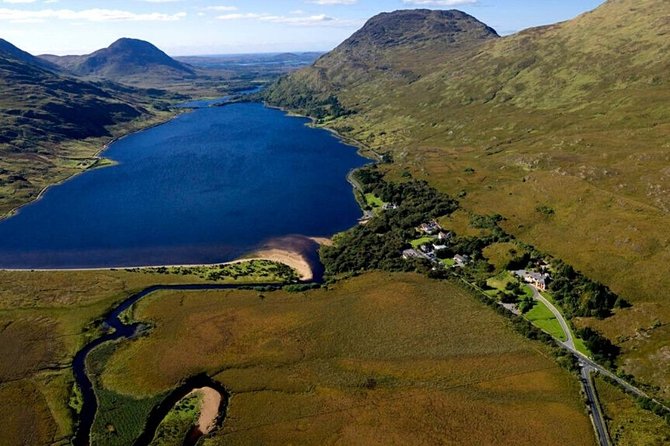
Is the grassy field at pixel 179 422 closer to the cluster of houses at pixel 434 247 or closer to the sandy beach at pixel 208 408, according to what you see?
the sandy beach at pixel 208 408

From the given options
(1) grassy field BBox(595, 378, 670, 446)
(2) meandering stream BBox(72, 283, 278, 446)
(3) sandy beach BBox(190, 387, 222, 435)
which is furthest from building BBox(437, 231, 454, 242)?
(3) sandy beach BBox(190, 387, 222, 435)

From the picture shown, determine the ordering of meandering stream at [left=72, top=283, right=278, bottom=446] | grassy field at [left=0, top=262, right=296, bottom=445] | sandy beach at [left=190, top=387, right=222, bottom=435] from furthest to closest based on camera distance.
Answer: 1. grassy field at [left=0, top=262, right=296, bottom=445]
2. sandy beach at [left=190, top=387, right=222, bottom=435]
3. meandering stream at [left=72, top=283, right=278, bottom=446]

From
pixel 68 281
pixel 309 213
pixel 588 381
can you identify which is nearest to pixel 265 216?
pixel 309 213

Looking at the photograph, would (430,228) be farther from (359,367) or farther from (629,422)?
(629,422)

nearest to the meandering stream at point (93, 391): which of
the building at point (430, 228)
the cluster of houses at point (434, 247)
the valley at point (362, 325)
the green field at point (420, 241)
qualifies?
the valley at point (362, 325)

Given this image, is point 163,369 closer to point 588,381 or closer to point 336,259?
point 336,259

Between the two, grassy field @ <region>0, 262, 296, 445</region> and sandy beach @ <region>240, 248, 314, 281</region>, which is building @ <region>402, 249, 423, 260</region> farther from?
grassy field @ <region>0, 262, 296, 445</region>

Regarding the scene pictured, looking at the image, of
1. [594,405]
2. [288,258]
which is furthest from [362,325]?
[594,405]
